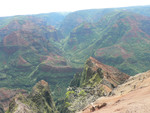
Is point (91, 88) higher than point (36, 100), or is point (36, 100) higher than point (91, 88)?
point (91, 88)

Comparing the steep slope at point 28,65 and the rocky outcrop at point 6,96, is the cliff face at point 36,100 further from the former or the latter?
the steep slope at point 28,65

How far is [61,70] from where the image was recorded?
9069cm

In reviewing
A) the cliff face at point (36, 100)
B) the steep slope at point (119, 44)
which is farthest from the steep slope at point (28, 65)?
the cliff face at point (36, 100)

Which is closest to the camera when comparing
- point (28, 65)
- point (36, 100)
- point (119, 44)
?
point (36, 100)

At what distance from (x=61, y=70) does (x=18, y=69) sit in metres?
33.7

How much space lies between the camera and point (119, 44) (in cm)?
12862

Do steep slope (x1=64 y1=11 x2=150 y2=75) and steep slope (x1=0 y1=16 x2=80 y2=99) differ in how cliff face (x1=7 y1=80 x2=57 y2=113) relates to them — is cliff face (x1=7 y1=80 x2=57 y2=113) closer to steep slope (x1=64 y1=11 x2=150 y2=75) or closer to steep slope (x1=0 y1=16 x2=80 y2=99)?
steep slope (x1=0 y1=16 x2=80 y2=99)

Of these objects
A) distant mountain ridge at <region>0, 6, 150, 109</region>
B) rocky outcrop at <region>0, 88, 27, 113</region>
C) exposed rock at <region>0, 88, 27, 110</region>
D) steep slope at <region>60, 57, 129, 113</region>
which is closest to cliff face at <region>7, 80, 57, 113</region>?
steep slope at <region>60, 57, 129, 113</region>

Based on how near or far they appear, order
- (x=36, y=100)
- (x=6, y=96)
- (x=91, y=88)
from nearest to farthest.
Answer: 1. (x=91, y=88)
2. (x=36, y=100)
3. (x=6, y=96)

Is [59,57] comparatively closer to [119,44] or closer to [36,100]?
[119,44]

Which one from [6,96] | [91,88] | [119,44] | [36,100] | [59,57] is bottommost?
[59,57]

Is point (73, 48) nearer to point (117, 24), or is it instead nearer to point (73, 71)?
point (117, 24)

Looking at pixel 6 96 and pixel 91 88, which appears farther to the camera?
pixel 6 96

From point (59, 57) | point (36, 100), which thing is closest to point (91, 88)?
point (36, 100)
